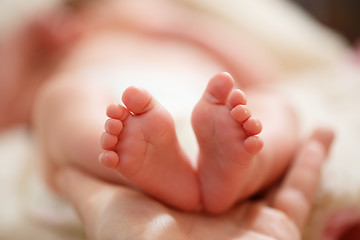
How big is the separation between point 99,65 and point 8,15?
0.50 metres

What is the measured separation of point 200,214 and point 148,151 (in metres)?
0.14

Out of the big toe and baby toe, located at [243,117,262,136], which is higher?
baby toe, located at [243,117,262,136]

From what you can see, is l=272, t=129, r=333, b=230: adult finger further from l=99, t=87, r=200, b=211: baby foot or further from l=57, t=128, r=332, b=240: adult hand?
l=99, t=87, r=200, b=211: baby foot

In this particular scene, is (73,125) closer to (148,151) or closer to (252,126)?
(148,151)

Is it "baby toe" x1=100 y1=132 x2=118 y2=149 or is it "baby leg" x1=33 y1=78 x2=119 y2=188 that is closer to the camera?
"baby toe" x1=100 y1=132 x2=118 y2=149

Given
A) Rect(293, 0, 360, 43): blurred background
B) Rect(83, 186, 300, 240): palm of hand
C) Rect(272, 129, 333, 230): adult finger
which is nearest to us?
Rect(83, 186, 300, 240): palm of hand

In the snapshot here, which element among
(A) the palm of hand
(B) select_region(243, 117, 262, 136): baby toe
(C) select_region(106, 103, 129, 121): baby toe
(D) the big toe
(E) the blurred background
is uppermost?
(E) the blurred background

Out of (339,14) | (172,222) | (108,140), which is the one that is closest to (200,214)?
(172,222)

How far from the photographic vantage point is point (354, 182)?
2.38 feet

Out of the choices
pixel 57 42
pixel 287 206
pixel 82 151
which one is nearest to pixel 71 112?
pixel 82 151

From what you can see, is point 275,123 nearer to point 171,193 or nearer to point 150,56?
Answer: point 171,193

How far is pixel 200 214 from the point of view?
625mm

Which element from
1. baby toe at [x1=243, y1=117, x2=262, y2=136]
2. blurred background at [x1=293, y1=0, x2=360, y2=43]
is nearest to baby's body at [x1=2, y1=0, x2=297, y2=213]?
baby toe at [x1=243, y1=117, x2=262, y2=136]

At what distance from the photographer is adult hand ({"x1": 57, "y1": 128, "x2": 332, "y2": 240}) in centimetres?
53
